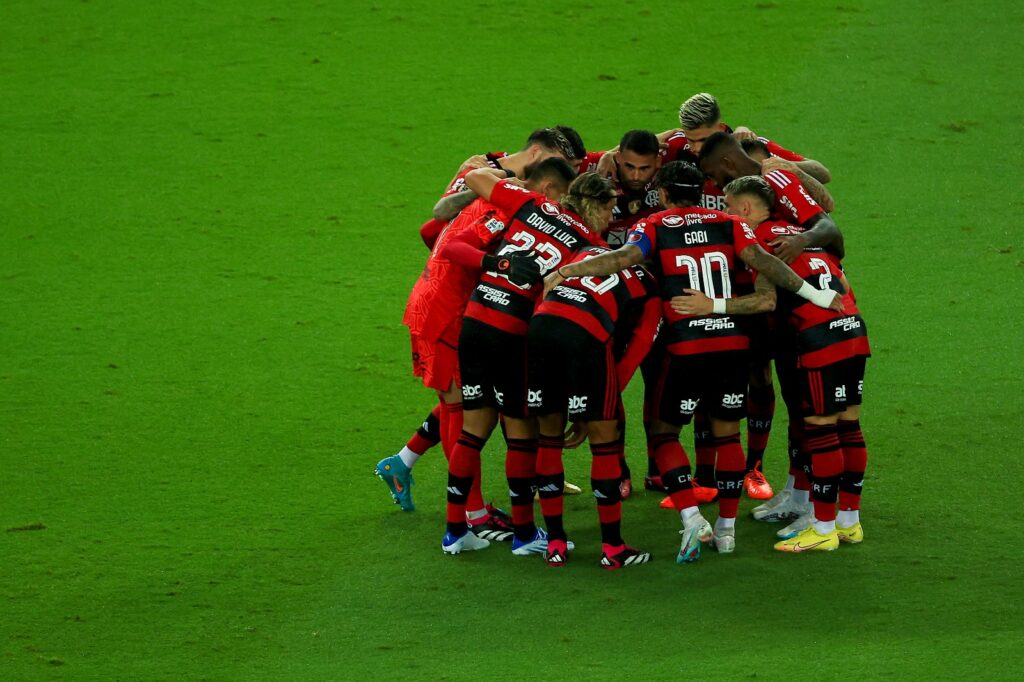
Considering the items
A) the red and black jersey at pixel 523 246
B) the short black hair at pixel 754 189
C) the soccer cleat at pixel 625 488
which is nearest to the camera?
the red and black jersey at pixel 523 246

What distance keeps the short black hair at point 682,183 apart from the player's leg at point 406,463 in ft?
5.10

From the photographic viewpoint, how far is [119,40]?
1334 cm

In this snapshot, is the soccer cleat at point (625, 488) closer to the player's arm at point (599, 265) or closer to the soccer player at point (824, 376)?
the soccer player at point (824, 376)

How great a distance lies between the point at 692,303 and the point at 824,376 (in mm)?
648

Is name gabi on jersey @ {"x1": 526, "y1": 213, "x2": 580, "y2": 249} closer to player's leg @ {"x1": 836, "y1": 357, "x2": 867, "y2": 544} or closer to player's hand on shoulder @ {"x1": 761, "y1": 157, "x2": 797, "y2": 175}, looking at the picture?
player's hand on shoulder @ {"x1": 761, "y1": 157, "x2": 797, "y2": 175}

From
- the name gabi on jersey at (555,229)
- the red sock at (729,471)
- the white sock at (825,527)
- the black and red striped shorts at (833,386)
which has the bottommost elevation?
the white sock at (825,527)

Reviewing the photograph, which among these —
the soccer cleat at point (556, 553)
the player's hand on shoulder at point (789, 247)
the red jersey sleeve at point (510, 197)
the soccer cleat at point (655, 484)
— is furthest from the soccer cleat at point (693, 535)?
the red jersey sleeve at point (510, 197)

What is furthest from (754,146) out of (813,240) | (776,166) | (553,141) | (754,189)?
(553,141)

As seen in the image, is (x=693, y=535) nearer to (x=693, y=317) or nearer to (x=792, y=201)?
(x=693, y=317)

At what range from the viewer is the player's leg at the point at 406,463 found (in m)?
6.50

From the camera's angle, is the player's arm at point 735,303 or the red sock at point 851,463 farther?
the red sock at point 851,463

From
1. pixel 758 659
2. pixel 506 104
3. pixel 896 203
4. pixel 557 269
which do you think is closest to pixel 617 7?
pixel 506 104

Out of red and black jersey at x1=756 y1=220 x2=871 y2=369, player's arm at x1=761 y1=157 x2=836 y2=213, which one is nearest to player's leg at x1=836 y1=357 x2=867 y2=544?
red and black jersey at x1=756 y1=220 x2=871 y2=369

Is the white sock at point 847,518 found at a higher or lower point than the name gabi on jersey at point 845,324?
lower
